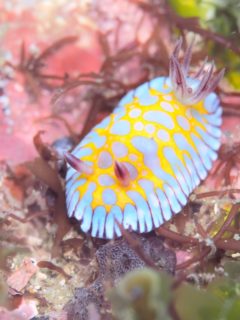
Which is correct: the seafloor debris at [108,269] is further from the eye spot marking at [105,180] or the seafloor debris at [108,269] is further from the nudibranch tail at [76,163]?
the nudibranch tail at [76,163]

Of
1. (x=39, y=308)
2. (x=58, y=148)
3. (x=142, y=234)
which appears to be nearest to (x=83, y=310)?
(x=39, y=308)

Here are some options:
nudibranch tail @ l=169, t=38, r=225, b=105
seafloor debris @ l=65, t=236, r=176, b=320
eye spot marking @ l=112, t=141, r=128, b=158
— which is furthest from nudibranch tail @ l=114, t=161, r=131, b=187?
nudibranch tail @ l=169, t=38, r=225, b=105

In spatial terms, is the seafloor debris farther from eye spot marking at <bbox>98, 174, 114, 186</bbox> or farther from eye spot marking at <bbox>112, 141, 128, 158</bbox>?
eye spot marking at <bbox>112, 141, 128, 158</bbox>

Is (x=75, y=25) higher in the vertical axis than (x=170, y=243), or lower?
higher

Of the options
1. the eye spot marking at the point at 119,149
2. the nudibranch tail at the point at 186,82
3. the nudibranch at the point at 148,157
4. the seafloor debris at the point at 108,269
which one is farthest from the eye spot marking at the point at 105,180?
the nudibranch tail at the point at 186,82

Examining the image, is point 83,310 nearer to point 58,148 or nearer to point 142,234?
point 142,234

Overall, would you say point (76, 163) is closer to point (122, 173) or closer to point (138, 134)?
point (122, 173)

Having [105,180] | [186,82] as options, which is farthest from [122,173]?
[186,82]
